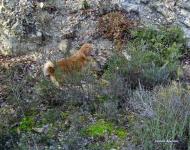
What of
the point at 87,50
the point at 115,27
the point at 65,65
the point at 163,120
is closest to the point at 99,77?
the point at 87,50

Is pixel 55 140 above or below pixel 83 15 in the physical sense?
below

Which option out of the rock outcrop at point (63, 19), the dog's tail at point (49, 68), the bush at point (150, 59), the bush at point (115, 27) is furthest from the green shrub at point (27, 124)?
the bush at point (115, 27)

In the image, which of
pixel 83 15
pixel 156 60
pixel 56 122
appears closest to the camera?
pixel 56 122

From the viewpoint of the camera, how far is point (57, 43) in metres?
7.96

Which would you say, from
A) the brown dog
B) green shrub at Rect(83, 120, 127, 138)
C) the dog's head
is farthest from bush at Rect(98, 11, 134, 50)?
green shrub at Rect(83, 120, 127, 138)

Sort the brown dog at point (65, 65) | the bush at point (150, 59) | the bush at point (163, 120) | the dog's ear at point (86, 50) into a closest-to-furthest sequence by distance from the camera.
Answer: the bush at point (163, 120)
the brown dog at point (65, 65)
the bush at point (150, 59)
the dog's ear at point (86, 50)

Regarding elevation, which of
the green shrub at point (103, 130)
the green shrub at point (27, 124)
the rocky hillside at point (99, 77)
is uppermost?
the rocky hillside at point (99, 77)

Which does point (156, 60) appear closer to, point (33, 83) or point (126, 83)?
point (126, 83)

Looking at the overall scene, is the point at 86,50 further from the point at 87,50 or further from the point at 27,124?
the point at 27,124

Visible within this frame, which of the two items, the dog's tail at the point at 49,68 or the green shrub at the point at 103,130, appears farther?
the dog's tail at the point at 49,68

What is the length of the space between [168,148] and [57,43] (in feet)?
12.6

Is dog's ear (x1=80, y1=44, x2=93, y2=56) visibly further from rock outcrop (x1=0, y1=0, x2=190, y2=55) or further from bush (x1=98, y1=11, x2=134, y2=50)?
bush (x1=98, y1=11, x2=134, y2=50)

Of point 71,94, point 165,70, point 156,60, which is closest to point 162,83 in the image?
point 165,70

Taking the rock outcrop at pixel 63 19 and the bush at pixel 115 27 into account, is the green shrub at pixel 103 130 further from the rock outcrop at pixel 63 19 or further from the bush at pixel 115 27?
the bush at pixel 115 27
